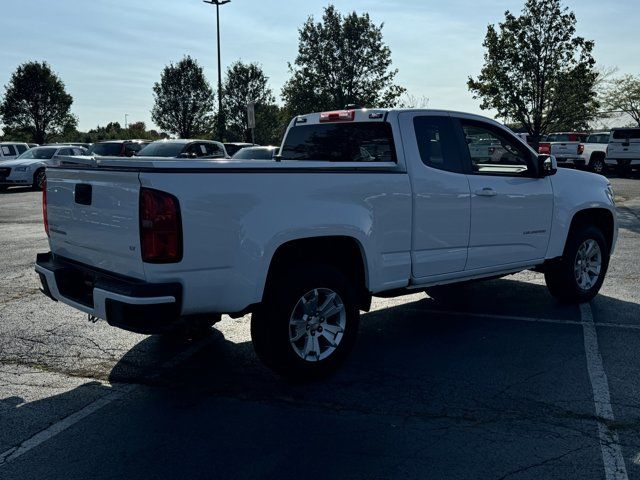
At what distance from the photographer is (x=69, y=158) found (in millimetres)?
4574

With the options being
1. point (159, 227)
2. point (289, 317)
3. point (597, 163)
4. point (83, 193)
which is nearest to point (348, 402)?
point (289, 317)

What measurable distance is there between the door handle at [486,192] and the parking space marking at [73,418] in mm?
2749

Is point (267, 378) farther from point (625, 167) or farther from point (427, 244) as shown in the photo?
point (625, 167)

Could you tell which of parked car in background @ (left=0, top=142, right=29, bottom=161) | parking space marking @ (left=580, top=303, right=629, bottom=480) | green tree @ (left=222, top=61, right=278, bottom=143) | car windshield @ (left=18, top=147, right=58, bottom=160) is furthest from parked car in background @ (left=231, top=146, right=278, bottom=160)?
green tree @ (left=222, top=61, right=278, bottom=143)

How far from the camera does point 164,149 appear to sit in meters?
17.2

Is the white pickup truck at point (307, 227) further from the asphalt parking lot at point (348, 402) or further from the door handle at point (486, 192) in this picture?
the asphalt parking lot at point (348, 402)

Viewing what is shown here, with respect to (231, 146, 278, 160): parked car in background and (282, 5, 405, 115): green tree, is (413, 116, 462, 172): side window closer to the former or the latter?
(231, 146, 278, 160): parked car in background

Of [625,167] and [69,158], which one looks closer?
[69,158]

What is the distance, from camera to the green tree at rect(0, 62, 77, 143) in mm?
49000

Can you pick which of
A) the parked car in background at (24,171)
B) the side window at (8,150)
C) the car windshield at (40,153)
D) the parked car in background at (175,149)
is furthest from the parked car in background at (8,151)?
the parked car in background at (175,149)

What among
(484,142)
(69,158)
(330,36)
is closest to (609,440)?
(484,142)

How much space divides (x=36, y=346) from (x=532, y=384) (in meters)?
3.91

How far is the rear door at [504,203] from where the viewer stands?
17.9 feet

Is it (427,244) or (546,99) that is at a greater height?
(546,99)
